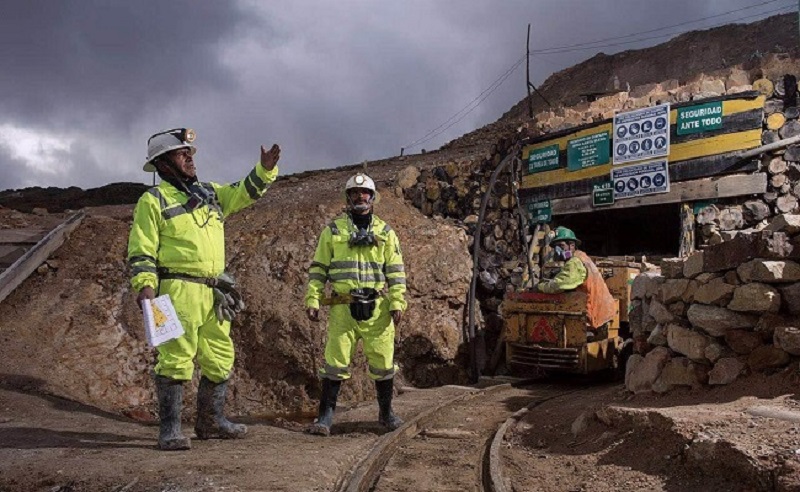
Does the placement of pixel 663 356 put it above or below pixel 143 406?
above

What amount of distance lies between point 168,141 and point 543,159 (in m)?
9.63

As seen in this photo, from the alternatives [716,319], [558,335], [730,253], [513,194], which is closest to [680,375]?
[716,319]

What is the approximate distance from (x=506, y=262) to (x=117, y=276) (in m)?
7.37

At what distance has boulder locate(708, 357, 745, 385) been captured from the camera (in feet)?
16.2

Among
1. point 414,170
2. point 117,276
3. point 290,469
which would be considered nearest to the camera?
point 290,469

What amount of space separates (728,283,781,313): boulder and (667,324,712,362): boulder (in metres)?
0.39

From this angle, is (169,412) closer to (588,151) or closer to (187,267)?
(187,267)

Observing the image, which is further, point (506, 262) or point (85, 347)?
point (506, 262)

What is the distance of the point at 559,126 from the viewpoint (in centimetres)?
1363

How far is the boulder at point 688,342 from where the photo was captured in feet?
17.1

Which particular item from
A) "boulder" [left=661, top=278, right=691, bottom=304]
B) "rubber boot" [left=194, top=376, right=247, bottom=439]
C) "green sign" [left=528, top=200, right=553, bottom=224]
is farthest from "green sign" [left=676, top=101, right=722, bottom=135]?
"rubber boot" [left=194, top=376, right=247, bottom=439]

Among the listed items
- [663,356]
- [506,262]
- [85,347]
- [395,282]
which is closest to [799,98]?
[506,262]

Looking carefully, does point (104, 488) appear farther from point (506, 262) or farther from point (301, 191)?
point (301, 191)

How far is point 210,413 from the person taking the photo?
16.7 feet
